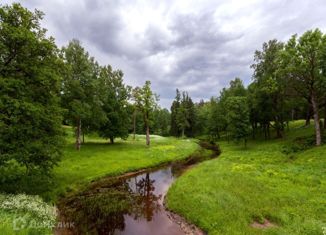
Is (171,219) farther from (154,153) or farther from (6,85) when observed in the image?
(154,153)

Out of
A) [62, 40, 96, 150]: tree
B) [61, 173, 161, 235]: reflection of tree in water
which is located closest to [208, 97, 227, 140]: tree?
[62, 40, 96, 150]: tree

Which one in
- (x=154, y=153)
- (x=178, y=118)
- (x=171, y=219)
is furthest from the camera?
(x=178, y=118)

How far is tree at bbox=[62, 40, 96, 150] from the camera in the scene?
98.8 ft

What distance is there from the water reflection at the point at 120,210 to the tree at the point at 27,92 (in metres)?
3.73

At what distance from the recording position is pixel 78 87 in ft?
101

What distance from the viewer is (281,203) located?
1283cm

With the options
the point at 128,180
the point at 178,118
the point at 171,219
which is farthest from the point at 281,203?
the point at 178,118

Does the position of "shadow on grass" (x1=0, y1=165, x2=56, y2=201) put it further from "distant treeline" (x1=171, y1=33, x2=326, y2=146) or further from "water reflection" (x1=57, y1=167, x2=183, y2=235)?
"distant treeline" (x1=171, y1=33, x2=326, y2=146)

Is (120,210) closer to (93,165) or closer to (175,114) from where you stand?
(93,165)

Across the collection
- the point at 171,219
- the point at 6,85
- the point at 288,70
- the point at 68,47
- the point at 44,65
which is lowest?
the point at 171,219

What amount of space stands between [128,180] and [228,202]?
35.9 feet

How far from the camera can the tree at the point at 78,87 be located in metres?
30.1

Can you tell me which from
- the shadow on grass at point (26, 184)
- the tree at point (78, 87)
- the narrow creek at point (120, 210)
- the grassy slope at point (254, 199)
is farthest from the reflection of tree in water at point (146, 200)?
the tree at point (78, 87)

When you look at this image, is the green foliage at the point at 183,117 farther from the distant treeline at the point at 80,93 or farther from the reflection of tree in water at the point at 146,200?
the reflection of tree in water at the point at 146,200
